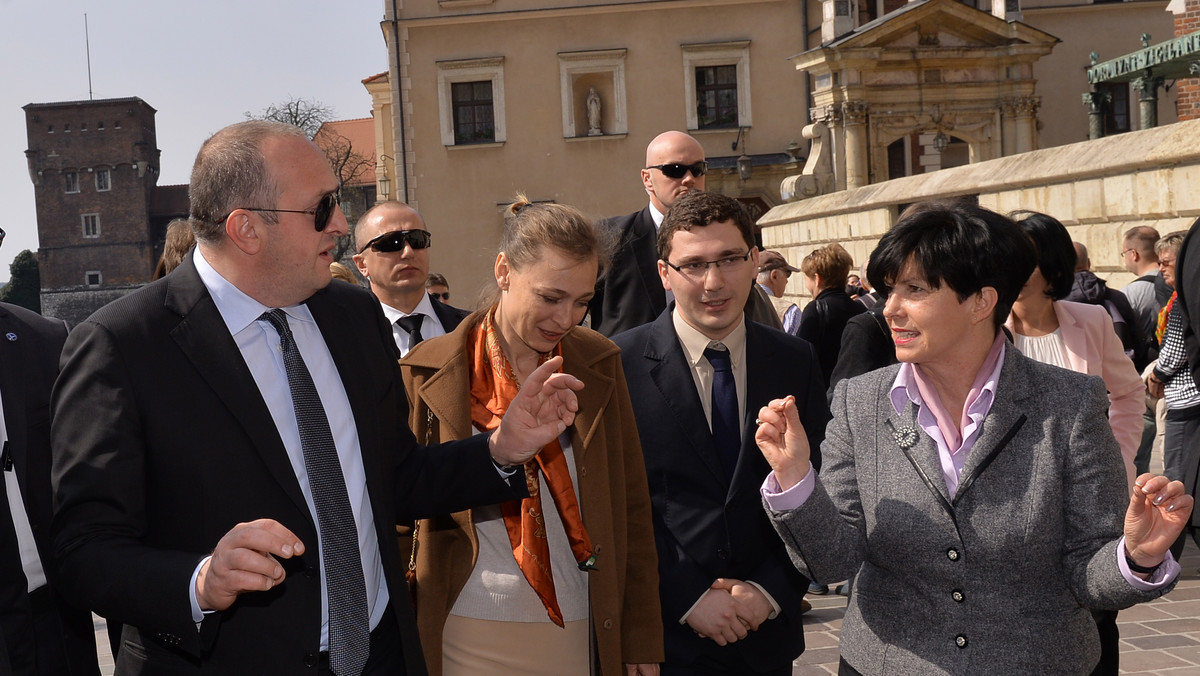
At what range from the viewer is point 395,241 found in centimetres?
573

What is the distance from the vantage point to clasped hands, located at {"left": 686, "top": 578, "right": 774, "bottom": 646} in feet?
12.0

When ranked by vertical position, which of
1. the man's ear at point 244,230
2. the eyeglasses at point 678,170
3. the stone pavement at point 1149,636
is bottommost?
the stone pavement at point 1149,636

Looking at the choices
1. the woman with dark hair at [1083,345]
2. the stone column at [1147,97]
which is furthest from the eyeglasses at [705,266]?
the stone column at [1147,97]

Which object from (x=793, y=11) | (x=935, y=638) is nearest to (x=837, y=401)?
(x=935, y=638)

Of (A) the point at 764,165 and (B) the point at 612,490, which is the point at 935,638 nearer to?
(B) the point at 612,490

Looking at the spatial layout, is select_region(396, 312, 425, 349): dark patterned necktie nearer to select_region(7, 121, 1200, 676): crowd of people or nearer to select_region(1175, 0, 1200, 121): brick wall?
select_region(7, 121, 1200, 676): crowd of people

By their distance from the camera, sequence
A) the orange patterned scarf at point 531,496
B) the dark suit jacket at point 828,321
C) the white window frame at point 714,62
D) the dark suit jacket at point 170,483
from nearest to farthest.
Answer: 1. the dark suit jacket at point 170,483
2. the orange patterned scarf at point 531,496
3. the dark suit jacket at point 828,321
4. the white window frame at point 714,62

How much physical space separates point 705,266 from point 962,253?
91 cm

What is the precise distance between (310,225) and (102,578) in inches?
37.9

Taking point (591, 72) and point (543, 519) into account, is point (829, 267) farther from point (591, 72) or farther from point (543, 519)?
point (591, 72)

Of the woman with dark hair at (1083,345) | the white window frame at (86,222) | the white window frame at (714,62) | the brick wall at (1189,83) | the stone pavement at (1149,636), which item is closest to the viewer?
the woman with dark hair at (1083,345)

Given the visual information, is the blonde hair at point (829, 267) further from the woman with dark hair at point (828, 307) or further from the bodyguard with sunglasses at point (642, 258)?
the bodyguard with sunglasses at point (642, 258)

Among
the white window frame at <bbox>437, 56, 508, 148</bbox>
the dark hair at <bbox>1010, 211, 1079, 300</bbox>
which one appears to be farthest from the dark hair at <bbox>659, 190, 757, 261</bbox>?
the white window frame at <bbox>437, 56, 508, 148</bbox>

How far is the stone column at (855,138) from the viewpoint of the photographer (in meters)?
27.0
